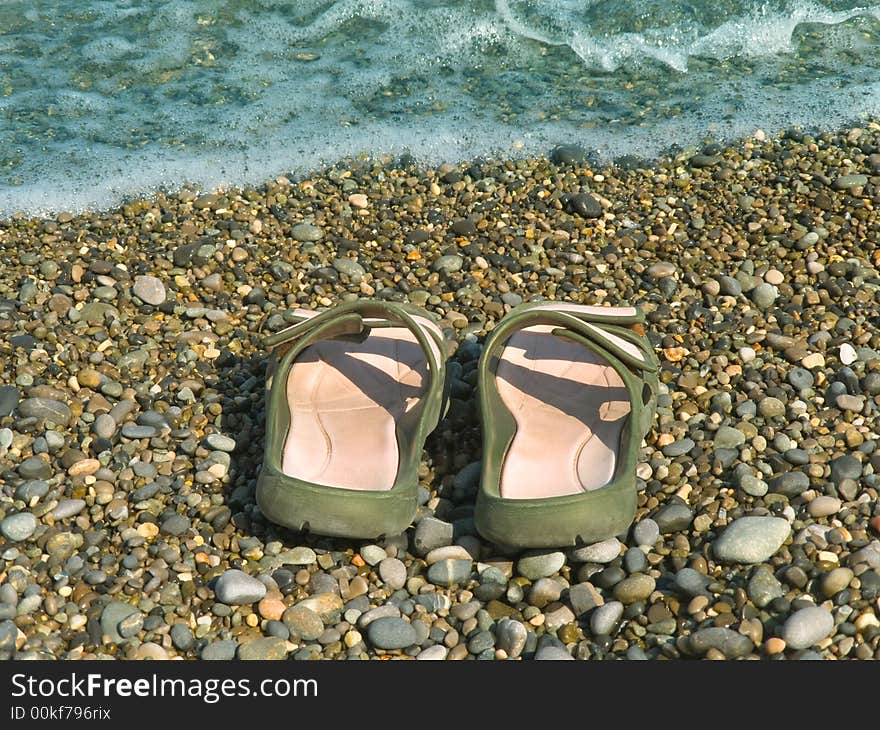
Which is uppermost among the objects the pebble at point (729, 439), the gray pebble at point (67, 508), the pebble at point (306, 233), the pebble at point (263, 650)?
the pebble at point (729, 439)

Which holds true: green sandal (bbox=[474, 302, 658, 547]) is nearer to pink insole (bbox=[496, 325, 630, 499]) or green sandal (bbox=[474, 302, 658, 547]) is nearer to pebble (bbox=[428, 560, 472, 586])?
pink insole (bbox=[496, 325, 630, 499])

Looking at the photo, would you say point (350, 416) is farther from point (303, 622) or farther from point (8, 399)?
point (8, 399)

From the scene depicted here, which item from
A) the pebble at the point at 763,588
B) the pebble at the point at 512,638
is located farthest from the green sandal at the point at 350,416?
the pebble at the point at 763,588

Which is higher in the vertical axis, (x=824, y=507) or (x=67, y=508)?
(x=824, y=507)

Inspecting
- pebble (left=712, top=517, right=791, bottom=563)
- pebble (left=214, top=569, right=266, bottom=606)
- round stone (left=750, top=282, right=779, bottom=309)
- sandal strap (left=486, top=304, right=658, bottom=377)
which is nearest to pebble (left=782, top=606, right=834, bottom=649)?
pebble (left=712, top=517, right=791, bottom=563)

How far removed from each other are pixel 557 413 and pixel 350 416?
601mm

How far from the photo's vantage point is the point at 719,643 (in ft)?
8.13

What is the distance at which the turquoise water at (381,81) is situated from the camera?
4738 millimetres

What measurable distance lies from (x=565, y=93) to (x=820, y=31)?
1700 mm

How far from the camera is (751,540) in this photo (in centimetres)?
273

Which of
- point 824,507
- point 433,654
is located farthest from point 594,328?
point 433,654

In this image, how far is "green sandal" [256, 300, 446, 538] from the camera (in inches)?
106

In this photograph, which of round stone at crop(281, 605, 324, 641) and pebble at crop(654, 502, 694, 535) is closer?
round stone at crop(281, 605, 324, 641)

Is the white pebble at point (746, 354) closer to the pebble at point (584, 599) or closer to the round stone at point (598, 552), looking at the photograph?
the round stone at point (598, 552)
